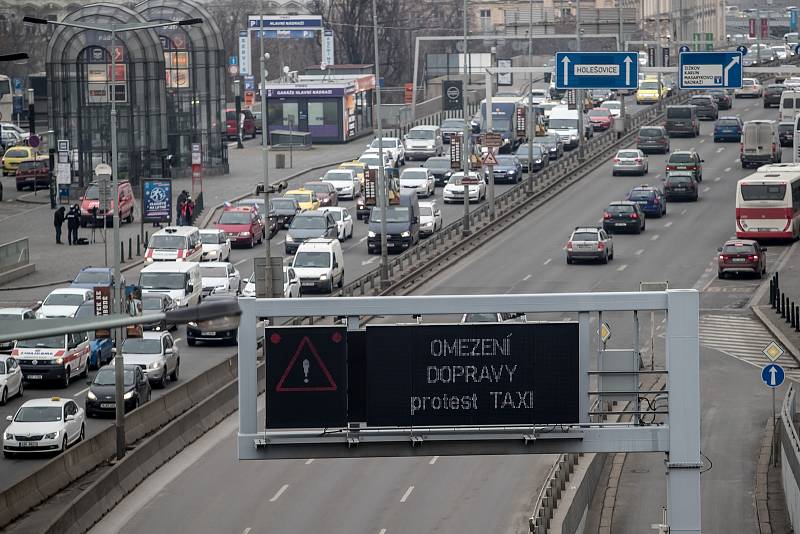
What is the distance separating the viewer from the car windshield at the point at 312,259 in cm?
5731

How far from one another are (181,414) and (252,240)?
2602cm

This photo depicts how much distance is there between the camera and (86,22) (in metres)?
78.4

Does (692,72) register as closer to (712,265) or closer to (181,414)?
(712,265)

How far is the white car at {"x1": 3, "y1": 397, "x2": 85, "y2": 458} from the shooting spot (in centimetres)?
3769

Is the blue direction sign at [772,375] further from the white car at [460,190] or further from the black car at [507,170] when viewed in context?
the black car at [507,170]

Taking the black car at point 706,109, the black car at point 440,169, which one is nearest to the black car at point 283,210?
the black car at point 440,169

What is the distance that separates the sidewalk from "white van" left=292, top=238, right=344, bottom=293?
6280 millimetres

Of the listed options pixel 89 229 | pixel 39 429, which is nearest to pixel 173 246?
pixel 89 229

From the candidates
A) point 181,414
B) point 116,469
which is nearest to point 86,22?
point 181,414

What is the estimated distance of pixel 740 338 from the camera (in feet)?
171

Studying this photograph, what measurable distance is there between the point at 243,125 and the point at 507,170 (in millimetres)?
27431

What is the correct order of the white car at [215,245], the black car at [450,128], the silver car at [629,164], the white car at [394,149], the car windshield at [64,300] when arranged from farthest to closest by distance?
the black car at [450,128]
the white car at [394,149]
the silver car at [629,164]
the white car at [215,245]
the car windshield at [64,300]

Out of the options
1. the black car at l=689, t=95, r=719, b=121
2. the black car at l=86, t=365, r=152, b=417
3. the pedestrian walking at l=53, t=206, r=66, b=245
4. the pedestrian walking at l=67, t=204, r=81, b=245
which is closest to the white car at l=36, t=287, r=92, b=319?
the black car at l=86, t=365, r=152, b=417

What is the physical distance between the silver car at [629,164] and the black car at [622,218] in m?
14.4
